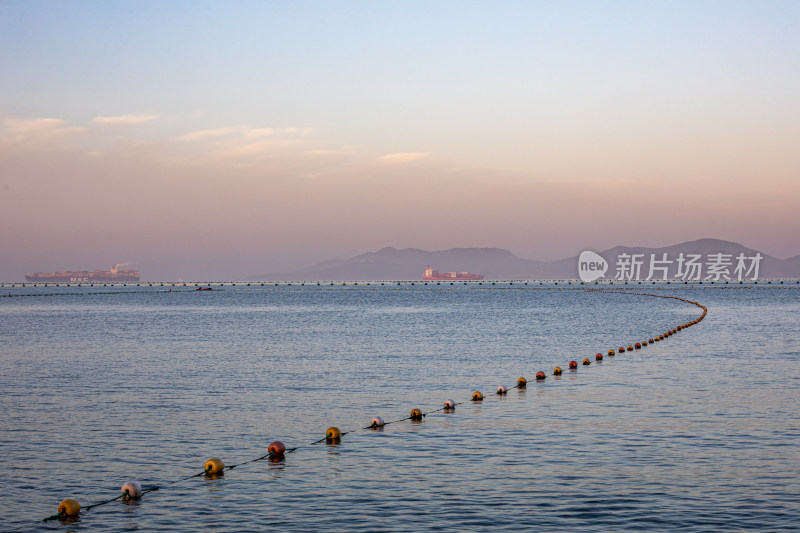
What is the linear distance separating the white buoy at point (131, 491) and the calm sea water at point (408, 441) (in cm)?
48

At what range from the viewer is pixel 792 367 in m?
40.8

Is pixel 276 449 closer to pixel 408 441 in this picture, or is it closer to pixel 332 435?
pixel 332 435

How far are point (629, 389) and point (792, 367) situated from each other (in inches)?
453

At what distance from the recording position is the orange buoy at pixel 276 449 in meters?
21.5

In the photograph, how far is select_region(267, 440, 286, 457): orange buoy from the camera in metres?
21.5

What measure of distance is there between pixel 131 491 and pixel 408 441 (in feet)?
26.8

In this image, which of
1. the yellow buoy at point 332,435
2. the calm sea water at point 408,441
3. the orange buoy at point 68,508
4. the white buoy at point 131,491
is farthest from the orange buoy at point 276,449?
the orange buoy at point 68,508

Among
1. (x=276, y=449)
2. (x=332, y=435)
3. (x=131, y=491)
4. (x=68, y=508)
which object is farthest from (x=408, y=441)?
(x=68, y=508)

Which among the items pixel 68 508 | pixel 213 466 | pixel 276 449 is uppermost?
pixel 276 449

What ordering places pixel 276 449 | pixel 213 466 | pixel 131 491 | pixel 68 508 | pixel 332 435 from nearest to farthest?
pixel 68 508 < pixel 131 491 < pixel 213 466 < pixel 276 449 < pixel 332 435

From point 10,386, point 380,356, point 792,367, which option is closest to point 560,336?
point 380,356

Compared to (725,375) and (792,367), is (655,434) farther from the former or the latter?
(792,367)

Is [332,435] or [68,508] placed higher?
[332,435]

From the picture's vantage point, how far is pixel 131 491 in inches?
697
